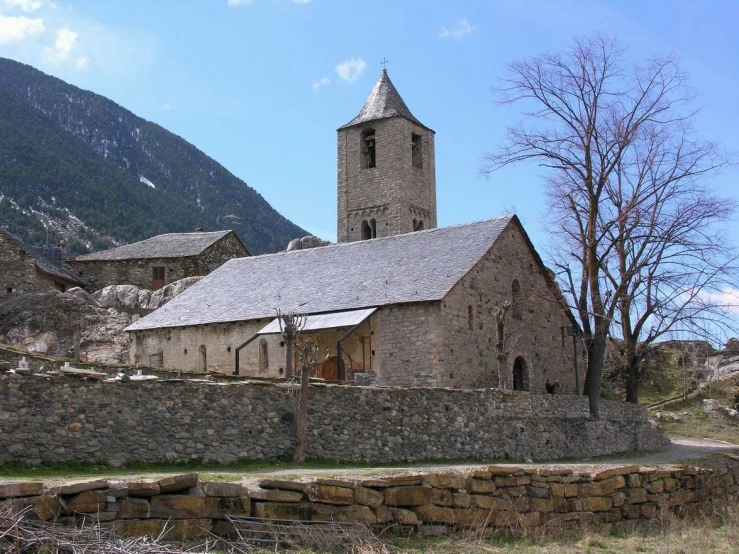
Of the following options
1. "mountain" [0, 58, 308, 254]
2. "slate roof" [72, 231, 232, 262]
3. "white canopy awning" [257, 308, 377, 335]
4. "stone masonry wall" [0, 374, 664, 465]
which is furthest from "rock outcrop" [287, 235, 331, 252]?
"mountain" [0, 58, 308, 254]

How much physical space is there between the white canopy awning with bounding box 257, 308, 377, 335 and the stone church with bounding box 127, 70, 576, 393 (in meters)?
0.06

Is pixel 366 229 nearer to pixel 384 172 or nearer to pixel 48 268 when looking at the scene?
pixel 384 172

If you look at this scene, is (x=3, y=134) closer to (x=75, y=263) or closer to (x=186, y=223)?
(x=186, y=223)

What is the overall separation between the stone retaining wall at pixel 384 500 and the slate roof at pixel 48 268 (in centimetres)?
4071

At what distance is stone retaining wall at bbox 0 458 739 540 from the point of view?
9297mm

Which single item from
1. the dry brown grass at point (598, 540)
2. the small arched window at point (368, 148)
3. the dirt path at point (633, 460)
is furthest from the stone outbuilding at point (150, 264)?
the dry brown grass at point (598, 540)

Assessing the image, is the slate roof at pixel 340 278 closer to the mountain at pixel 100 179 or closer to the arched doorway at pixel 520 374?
the arched doorway at pixel 520 374

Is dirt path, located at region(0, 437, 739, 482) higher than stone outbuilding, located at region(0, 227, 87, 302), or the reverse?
stone outbuilding, located at region(0, 227, 87, 302)

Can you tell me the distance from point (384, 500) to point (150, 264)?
45353 millimetres

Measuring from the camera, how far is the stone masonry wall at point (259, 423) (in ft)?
48.1

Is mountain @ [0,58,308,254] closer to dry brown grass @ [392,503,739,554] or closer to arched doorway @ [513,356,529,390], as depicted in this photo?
arched doorway @ [513,356,529,390]

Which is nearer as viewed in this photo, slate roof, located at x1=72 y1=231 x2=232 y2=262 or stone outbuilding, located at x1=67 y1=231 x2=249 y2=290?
stone outbuilding, located at x1=67 y1=231 x2=249 y2=290

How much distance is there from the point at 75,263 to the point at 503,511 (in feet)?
156

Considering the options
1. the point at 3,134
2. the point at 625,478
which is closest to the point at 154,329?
the point at 625,478
